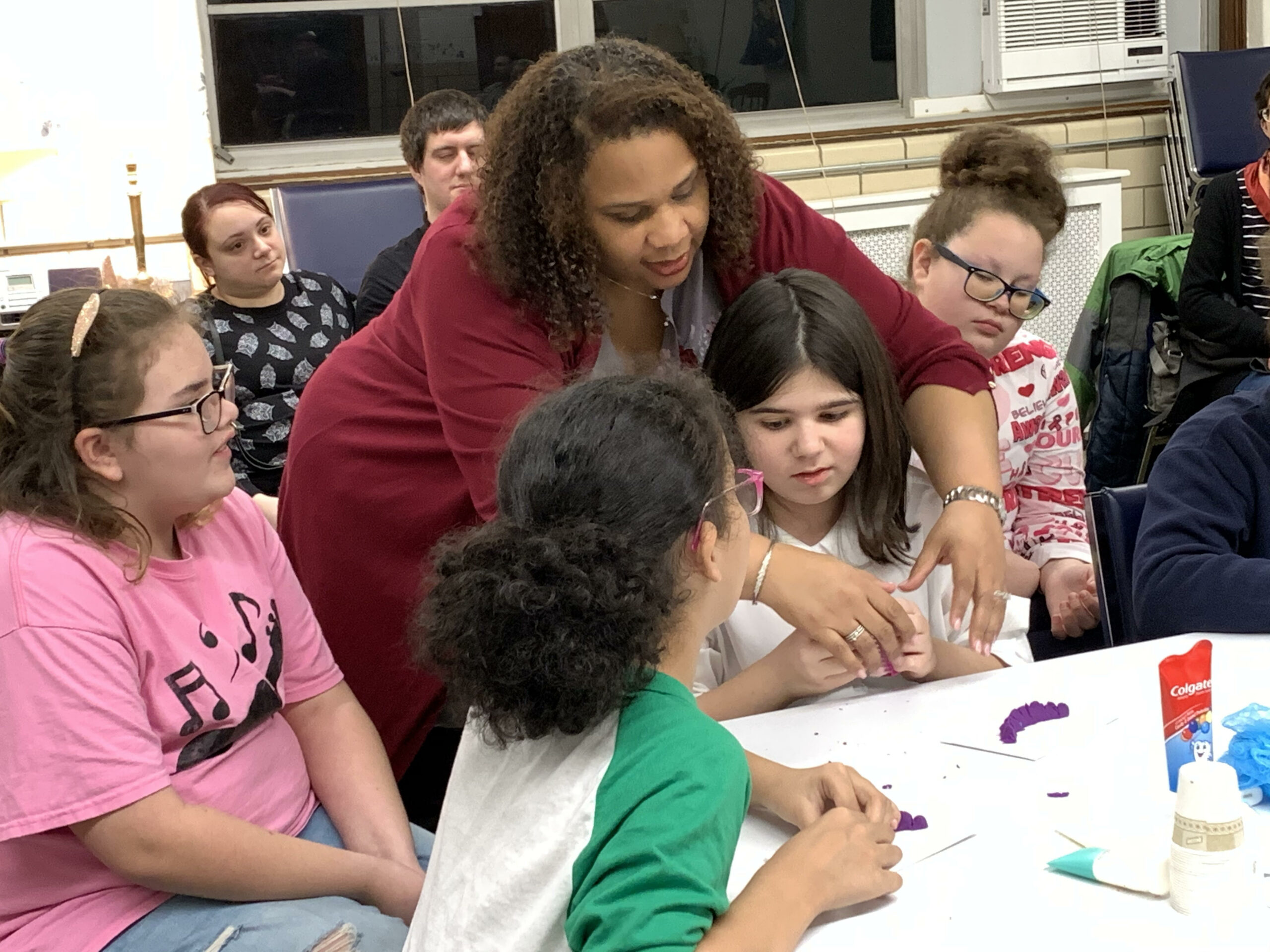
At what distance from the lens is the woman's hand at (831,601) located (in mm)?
1258

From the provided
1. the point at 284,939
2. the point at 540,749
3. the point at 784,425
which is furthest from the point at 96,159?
the point at 540,749

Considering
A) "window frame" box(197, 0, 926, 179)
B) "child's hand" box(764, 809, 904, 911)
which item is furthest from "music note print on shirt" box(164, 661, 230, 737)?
"window frame" box(197, 0, 926, 179)

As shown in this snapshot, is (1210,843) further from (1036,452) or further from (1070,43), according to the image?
(1070,43)

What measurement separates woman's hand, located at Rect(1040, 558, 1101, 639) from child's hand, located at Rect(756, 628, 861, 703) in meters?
0.62

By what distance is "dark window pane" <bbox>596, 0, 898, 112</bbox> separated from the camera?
15.0 ft

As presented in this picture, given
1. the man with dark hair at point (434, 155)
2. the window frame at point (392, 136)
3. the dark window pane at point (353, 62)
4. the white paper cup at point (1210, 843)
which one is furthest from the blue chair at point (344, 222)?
the white paper cup at point (1210, 843)

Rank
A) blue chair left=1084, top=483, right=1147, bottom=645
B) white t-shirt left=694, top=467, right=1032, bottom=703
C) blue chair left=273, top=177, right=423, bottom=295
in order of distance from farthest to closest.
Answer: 1. blue chair left=273, top=177, right=423, bottom=295
2. blue chair left=1084, top=483, right=1147, bottom=645
3. white t-shirt left=694, top=467, right=1032, bottom=703

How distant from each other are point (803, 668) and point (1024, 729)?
232 millimetres

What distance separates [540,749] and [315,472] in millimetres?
767

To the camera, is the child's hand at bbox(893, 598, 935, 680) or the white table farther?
the child's hand at bbox(893, 598, 935, 680)

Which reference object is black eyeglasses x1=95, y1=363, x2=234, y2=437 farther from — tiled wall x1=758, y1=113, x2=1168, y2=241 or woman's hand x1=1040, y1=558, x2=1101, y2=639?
tiled wall x1=758, y1=113, x2=1168, y2=241

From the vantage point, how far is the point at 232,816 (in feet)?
4.30

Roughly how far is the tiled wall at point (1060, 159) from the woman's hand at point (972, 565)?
315 cm

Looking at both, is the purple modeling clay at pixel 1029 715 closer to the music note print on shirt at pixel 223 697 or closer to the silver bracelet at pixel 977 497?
the silver bracelet at pixel 977 497
